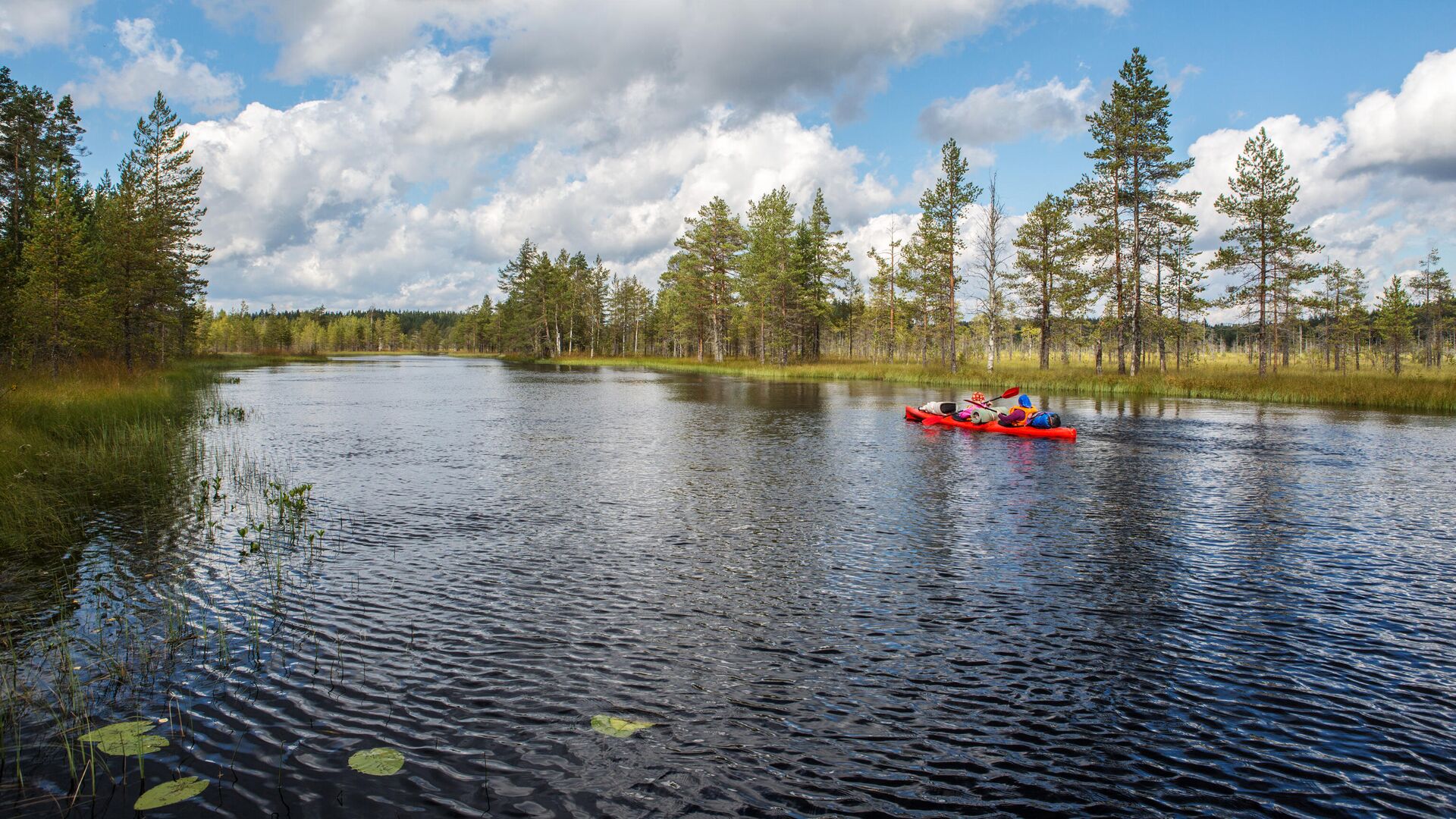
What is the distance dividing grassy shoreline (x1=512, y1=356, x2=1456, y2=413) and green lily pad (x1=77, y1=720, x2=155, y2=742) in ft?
150

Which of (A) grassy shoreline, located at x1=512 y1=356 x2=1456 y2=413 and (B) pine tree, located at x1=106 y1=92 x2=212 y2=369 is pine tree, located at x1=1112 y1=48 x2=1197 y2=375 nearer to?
(A) grassy shoreline, located at x1=512 y1=356 x2=1456 y2=413

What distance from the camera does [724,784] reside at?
17.1 ft

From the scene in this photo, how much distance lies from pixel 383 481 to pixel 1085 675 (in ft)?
49.6

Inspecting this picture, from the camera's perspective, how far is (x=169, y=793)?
4988 mm

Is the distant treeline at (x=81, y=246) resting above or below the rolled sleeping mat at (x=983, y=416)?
above

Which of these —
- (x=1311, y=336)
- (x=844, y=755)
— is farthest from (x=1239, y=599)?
(x=1311, y=336)

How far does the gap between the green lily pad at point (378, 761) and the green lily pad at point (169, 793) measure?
970mm

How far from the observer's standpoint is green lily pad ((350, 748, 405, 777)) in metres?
5.36

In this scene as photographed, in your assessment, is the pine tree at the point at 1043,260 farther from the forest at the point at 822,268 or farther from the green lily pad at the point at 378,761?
the green lily pad at the point at 378,761

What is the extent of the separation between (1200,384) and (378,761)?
48.5 m

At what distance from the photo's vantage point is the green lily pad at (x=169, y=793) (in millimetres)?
4910

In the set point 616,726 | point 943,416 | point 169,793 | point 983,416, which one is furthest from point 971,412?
point 169,793

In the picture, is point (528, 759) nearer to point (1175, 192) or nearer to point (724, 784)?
point (724, 784)

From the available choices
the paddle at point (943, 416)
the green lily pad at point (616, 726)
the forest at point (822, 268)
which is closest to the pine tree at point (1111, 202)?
the forest at point (822, 268)
